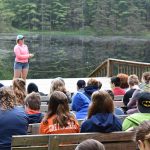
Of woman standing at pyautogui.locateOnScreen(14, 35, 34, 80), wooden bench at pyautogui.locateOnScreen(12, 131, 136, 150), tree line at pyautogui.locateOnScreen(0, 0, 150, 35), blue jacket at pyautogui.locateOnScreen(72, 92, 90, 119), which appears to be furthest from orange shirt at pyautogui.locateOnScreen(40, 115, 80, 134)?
tree line at pyautogui.locateOnScreen(0, 0, 150, 35)

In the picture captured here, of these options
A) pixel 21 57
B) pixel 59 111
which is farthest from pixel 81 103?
pixel 21 57

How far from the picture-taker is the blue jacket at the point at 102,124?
3.93 meters

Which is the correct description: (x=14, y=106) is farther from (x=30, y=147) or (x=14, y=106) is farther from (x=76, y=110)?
(x=76, y=110)

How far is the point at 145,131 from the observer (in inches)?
92.4

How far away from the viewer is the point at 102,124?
3930 mm

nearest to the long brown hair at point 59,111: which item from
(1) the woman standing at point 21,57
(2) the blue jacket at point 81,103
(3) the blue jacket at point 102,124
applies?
(3) the blue jacket at point 102,124

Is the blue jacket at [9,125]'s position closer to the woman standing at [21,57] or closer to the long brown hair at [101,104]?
the long brown hair at [101,104]

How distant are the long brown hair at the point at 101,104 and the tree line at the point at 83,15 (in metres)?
64.3

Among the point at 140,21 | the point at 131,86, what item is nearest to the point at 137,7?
the point at 140,21

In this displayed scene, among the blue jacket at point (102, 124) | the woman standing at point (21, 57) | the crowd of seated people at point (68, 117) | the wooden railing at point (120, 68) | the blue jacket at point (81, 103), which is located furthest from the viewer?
the wooden railing at point (120, 68)

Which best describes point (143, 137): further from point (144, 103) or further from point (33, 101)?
point (33, 101)

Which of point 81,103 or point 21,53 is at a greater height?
point 21,53

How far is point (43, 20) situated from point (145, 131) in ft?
224

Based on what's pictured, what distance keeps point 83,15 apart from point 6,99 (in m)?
66.9
